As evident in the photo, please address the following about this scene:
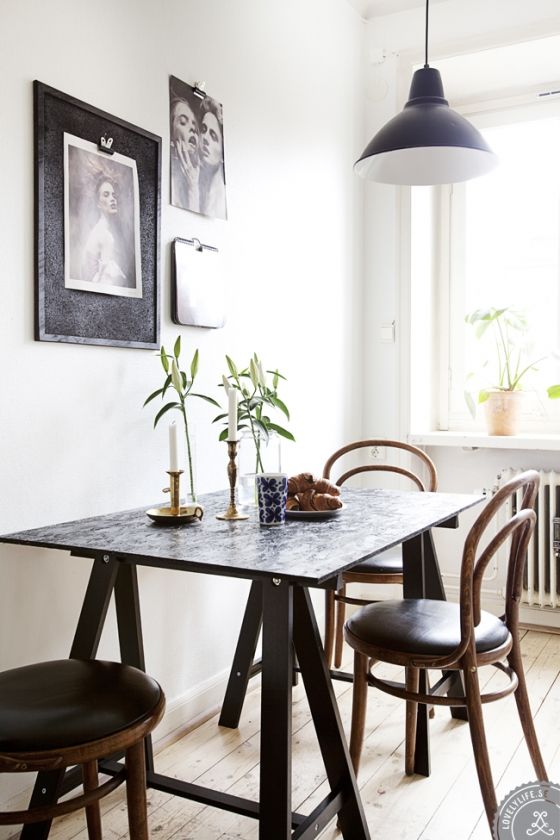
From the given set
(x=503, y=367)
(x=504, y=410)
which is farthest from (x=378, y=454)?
(x=503, y=367)

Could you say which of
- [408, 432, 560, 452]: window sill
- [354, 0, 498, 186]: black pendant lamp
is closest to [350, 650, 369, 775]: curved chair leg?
[354, 0, 498, 186]: black pendant lamp

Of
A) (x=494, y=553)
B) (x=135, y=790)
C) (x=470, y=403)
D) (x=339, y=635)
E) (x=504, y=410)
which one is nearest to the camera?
(x=135, y=790)

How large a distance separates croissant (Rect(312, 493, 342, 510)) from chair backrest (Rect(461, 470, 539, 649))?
415 millimetres

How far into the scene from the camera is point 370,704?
2.66m

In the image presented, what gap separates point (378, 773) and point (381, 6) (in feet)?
9.91

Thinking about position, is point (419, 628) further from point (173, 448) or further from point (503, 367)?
point (503, 367)

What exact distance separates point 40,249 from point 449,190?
2.47 meters

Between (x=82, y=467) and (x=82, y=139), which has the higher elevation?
(x=82, y=139)

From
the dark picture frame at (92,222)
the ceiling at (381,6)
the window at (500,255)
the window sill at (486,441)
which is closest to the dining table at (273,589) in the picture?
the dark picture frame at (92,222)

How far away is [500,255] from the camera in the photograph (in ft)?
12.4

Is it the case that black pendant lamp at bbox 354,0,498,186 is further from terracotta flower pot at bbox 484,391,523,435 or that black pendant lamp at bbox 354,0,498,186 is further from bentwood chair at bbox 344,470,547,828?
terracotta flower pot at bbox 484,391,523,435

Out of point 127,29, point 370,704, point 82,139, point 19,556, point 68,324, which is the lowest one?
point 370,704

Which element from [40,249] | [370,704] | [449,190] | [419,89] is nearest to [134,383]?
[40,249]

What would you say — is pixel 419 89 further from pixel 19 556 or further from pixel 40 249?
pixel 19 556
